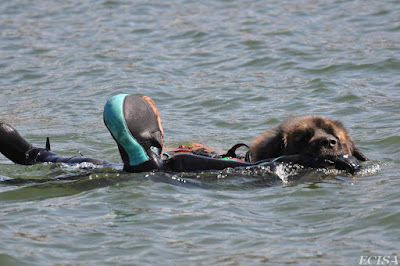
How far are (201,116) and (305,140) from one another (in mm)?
3795

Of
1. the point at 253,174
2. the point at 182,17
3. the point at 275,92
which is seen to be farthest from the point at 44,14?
the point at 253,174

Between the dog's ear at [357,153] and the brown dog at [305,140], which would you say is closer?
the brown dog at [305,140]

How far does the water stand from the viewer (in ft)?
16.8

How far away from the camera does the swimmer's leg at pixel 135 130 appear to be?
6.23 m

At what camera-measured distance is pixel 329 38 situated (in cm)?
1383

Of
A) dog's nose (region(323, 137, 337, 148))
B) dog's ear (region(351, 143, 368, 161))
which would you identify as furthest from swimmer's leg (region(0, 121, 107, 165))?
dog's ear (region(351, 143, 368, 161))

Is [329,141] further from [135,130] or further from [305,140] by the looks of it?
[135,130]

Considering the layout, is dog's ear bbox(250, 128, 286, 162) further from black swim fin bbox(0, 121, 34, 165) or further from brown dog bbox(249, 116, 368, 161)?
black swim fin bbox(0, 121, 34, 165)

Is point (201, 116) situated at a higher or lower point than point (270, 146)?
lower

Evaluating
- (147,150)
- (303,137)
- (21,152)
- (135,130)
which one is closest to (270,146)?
(303,137)

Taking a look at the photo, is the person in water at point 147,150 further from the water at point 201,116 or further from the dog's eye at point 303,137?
the dog's eye at point 303,137

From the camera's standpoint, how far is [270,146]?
6.84m

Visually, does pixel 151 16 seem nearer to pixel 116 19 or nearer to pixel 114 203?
pixel 116 19

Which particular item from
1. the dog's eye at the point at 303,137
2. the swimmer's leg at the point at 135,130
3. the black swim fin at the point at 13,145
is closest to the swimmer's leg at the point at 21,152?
the black swim fin at the point at 13,145
